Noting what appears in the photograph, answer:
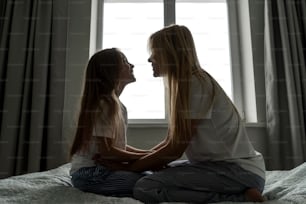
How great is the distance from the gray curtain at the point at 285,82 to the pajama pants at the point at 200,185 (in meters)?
0.83

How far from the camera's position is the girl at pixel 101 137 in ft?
2.93

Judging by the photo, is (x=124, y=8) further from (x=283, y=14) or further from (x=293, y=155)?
(x=293, y=155)

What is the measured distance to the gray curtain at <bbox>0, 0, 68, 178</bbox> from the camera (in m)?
1.53

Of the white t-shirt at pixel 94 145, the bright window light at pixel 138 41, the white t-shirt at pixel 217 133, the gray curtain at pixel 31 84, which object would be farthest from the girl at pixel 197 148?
the bright window light at pixel 138 41

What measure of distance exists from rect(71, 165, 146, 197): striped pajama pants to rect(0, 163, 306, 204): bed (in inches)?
1.7

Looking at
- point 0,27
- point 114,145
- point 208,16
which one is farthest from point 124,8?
point 114,145

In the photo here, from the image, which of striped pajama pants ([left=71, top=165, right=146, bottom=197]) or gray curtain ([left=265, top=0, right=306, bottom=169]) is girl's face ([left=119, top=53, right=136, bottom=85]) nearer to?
striped pajama pants ([left=71, top=165, right=146, bottom=197])

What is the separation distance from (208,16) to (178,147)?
1390mm

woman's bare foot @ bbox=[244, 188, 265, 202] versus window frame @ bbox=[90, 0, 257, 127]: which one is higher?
window frame @ bbox=[90, 0, 257, 127]

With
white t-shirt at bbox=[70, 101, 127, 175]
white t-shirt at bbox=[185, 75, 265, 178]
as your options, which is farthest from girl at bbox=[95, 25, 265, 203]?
white t-shirt at bbox=[70, 101, 127, 175]

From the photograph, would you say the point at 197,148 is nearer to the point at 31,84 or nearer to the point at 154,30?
the point at 31,84

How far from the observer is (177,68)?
932mm

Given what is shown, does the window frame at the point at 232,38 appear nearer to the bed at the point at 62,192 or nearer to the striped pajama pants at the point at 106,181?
the bed at the point at 62,192


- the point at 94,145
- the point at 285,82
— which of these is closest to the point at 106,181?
the point at 94,145
